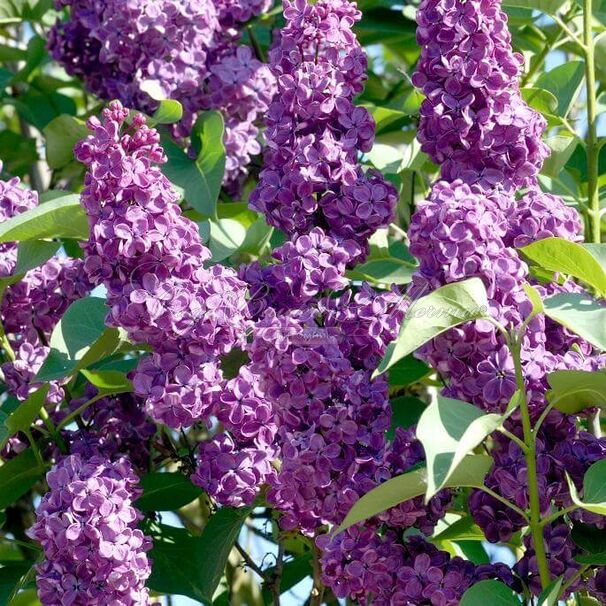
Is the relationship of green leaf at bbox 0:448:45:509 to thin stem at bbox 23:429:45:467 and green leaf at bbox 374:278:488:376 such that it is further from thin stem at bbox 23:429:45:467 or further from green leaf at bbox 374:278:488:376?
green leaf at bbox 374:278:488:376

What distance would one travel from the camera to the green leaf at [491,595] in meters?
1.20

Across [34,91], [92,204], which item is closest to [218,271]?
[92,204]

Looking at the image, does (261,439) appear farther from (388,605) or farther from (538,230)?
(538,230)

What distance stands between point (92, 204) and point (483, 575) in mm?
540

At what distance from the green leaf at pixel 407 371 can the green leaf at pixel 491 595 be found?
1.80 feet

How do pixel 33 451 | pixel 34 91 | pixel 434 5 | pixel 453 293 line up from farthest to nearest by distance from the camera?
pixel 34 91, pixel 33 451, pixel 434 5, pixel 453 293

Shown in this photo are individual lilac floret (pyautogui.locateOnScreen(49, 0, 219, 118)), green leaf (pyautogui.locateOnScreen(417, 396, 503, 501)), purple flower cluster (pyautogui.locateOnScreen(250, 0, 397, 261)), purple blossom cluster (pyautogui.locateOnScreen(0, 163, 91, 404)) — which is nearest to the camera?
green leaf (pyautogui.locateOnScreen(417, 396, 503, 501))

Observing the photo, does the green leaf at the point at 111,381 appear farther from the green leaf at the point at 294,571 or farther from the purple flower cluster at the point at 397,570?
the green leaf at the point at 294,571

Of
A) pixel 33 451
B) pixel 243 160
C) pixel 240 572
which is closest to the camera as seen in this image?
pixel 33 451

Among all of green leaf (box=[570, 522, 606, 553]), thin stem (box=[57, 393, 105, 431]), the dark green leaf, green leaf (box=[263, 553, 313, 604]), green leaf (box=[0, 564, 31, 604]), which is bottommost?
green leaf (box=[263, 553, 313, 604])

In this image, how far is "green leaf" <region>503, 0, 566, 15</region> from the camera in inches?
72.4

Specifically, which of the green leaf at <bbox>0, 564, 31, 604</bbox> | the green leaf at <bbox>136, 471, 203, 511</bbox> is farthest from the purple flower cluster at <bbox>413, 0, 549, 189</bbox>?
the green leaf at <bbox>0, 564, 31, 604</bbox>

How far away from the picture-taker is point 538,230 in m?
1.34

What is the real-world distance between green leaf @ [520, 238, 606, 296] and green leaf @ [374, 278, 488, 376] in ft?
0.27
